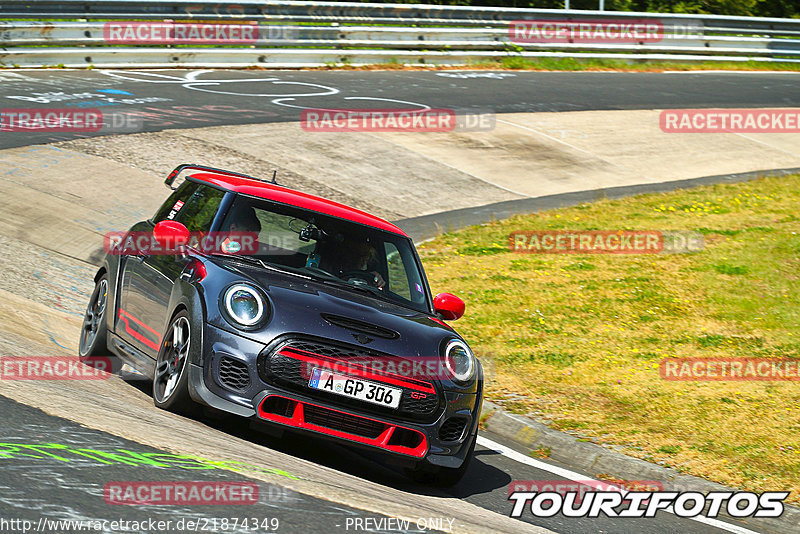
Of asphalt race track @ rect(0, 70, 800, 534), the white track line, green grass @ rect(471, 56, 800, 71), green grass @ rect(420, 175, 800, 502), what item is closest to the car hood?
asphalt race track @ rect(0, 70, 800, 534)

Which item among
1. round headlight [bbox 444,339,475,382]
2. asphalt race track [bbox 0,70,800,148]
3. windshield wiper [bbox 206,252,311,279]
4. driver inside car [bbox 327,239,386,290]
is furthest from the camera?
asphalt race track [bbox 0,70,800,148]

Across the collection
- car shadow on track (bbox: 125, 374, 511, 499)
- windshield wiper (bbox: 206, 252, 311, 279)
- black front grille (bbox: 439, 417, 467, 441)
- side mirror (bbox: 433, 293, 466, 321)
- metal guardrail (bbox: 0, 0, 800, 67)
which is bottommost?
car shadow on track (bbox: 125, 374, 511, 499)

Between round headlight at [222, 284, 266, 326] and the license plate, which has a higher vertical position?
round headlight at [222, 284, 266, 326]

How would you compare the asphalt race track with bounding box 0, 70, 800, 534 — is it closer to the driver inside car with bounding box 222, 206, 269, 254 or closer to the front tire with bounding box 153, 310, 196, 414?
the front tire with bounding box 153, 310, 196, 414

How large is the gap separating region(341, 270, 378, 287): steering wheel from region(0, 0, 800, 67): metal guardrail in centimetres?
1630

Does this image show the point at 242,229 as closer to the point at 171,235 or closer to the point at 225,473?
the point at 171,235

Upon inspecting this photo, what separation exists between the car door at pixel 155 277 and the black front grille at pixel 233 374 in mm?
961

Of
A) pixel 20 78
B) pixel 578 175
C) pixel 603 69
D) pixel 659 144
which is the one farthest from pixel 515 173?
pixel 603 69

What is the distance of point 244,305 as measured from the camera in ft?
19.6

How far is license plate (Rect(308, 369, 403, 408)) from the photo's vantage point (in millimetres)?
5812

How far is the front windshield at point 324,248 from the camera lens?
6836mm

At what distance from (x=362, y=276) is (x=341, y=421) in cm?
135

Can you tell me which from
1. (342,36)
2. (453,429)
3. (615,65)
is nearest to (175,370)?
(453,429)

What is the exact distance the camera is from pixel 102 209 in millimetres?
13039
